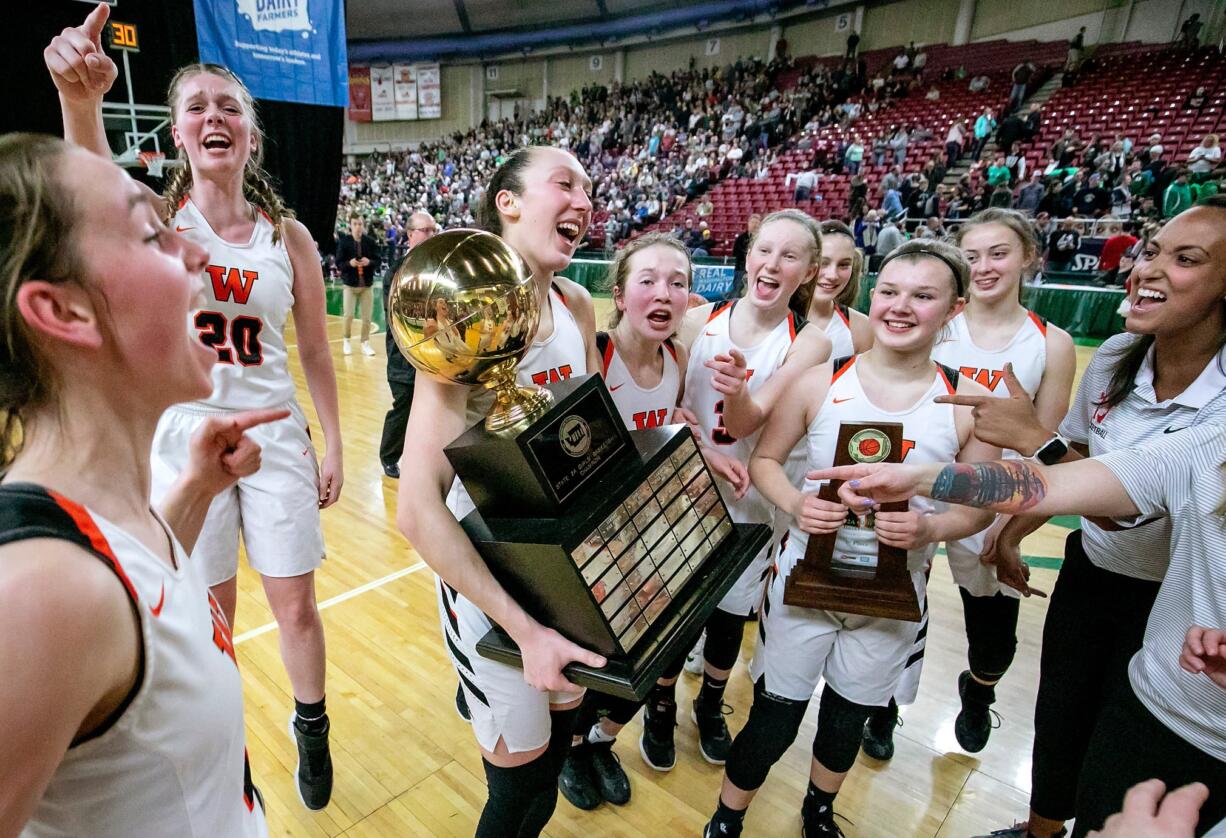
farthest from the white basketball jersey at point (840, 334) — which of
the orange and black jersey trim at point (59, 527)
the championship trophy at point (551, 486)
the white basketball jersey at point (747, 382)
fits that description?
the orange and black jersey trim at point (59, 527)

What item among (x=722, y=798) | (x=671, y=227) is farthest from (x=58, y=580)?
(x=671, y=227)

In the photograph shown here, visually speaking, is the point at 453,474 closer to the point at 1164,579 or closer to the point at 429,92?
the point at 1164,579

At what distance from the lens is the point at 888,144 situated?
13633mm

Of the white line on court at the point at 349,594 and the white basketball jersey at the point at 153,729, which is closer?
the white basketball jersey at the point at 153,729

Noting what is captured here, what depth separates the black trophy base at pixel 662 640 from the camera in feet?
3.37

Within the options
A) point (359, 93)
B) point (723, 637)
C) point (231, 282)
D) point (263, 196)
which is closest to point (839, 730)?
point (723, 637)

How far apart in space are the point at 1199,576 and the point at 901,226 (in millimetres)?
10550

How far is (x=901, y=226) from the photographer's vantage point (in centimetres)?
1048

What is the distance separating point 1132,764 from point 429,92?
3065cm

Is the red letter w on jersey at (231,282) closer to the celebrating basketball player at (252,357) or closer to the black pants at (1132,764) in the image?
the celebrating basketball player at (252,357)

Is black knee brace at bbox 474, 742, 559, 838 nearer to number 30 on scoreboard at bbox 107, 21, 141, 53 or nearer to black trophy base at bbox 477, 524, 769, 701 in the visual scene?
black trophy base at bbox 477, 524, 769, 701

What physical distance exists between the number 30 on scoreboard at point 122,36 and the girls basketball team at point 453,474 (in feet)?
16.4

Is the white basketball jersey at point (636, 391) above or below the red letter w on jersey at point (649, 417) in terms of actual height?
above

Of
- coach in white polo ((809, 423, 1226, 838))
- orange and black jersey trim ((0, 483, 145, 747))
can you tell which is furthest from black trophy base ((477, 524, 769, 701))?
orange and black jersey trim ((0, 483, 145, 747))
